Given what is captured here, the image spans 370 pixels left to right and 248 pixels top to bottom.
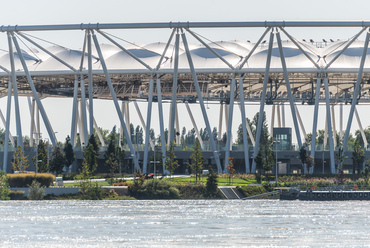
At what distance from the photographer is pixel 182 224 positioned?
57000mm

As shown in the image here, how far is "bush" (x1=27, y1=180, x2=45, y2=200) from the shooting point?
8544 centimetres

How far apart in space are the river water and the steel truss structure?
82.2ft

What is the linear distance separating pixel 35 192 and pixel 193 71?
25618mm

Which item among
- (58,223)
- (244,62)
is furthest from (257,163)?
(58,223)

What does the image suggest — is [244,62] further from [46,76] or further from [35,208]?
[35,208]

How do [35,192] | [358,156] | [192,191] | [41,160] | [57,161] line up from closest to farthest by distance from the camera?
[35,192] < [192,191] < [41,160] < [57,161] < [358,156]

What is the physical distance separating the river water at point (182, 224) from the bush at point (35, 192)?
5824mm

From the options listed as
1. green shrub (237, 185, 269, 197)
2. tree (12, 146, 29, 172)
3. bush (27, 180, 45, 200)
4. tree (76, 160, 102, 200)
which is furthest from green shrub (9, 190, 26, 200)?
green shrub (237, 185, 269, 197)

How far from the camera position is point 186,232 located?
52.0 meters

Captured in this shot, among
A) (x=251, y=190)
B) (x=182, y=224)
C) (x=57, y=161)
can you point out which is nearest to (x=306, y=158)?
(x=251, y=190)

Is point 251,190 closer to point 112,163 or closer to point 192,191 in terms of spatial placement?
point 192,191

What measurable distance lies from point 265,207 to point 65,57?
51.3m

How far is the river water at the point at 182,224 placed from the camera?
156 ft

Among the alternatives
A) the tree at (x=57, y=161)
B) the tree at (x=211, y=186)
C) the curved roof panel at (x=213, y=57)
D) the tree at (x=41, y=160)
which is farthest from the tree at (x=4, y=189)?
the curved roof panel at (x=213, y=57)
